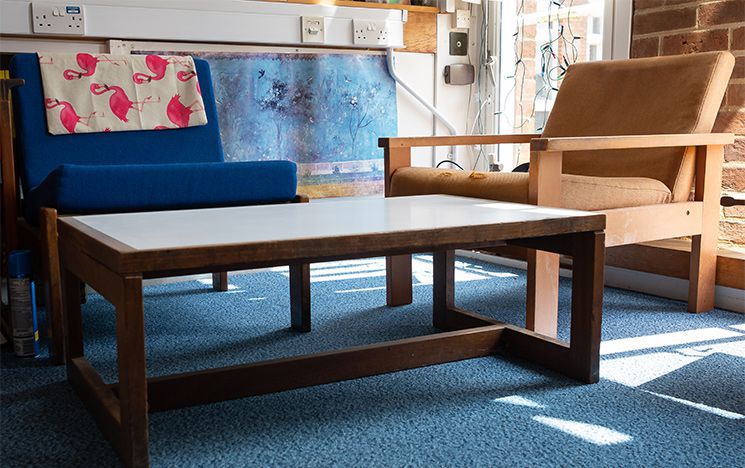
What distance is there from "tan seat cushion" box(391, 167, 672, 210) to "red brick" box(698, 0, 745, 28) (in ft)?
2.26

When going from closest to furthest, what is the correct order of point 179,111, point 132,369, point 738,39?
point 132,369, point 738,39, point 179,111

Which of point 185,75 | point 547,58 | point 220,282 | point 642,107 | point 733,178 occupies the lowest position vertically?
point 220,282

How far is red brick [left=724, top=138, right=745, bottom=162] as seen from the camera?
8.28ft

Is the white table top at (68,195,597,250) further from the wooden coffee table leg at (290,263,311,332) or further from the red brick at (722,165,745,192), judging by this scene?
the red brick at (722,165,745,192)

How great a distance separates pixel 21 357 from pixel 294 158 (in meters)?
1.61

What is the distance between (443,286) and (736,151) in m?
1.17

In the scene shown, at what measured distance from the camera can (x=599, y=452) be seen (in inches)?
51.7

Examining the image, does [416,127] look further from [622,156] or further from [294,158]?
[622,156]

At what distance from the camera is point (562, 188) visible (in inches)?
78.0

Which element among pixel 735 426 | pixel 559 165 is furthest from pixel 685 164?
pixel 735 426

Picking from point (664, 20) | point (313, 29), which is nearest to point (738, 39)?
point (664, 20)

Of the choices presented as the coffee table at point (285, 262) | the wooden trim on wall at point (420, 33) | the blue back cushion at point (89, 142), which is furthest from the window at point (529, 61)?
the coffee table at point (285, 262)

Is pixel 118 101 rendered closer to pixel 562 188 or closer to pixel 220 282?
pixel 220 282

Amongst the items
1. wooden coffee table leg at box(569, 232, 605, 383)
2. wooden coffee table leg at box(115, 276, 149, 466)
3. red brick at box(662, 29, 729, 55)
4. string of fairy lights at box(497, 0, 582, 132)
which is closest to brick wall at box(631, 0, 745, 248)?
red brick at box(662, 29, 729, 55)
